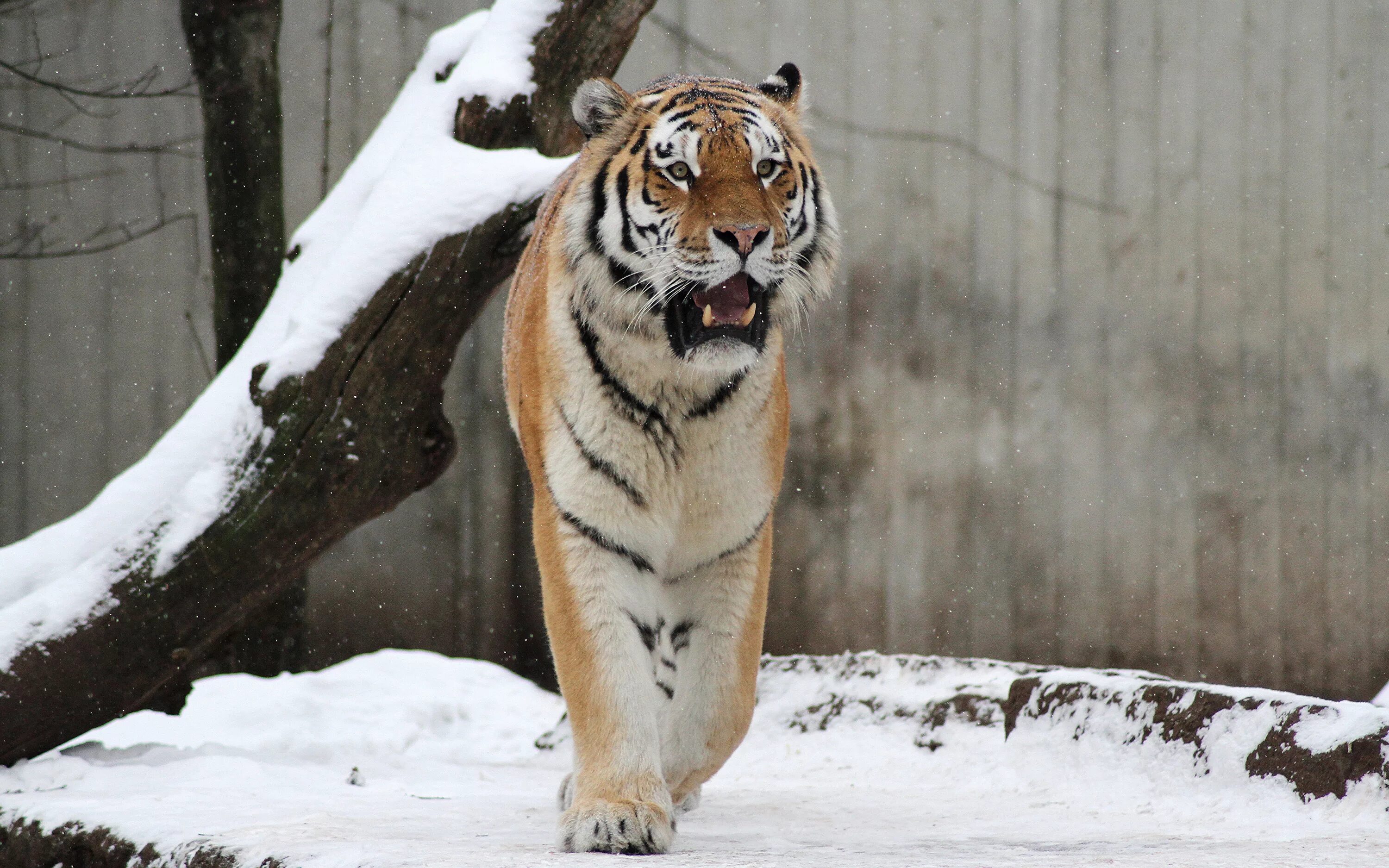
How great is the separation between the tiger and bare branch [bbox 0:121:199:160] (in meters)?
3.45

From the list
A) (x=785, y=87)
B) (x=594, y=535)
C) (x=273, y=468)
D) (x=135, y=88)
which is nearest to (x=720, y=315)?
(x=594, y=535)

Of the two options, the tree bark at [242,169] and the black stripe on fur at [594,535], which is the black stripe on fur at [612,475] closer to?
the black stripe on fur at [594,535]

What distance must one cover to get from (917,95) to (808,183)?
3465 millimetres

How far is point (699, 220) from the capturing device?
224cm

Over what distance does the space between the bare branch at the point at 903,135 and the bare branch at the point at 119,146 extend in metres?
1.96

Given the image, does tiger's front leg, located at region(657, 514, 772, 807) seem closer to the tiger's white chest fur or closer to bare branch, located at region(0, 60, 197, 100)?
the tiger's white chest fur

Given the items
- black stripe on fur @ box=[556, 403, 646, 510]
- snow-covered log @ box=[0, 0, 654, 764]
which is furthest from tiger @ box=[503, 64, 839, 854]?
snow-covered log @ box=[0, 0, 654, 764]

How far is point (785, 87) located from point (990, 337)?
3305 millimetres

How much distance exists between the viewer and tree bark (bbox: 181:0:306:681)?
5262 millimetres

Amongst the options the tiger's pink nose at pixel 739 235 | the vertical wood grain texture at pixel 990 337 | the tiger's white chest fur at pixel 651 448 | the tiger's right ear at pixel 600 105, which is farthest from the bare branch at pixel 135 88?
the tiger's pink nose at pixel 739 235

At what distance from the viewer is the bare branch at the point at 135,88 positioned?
5.19m

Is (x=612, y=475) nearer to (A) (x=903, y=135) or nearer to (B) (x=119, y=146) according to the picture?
(A) (x=903, y=135)

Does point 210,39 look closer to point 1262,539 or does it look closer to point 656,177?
point 656,177

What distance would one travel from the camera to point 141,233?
5508 mm
